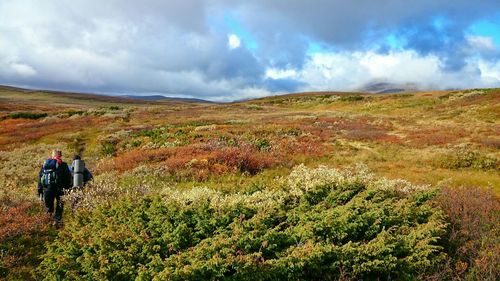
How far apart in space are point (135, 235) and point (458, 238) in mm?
8100

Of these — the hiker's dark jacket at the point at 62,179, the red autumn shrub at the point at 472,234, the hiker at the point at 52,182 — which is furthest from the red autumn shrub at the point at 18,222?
the red autumn shrub at the point at 472,234

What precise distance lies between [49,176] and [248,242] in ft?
27.8

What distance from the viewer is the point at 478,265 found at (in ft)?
28.9

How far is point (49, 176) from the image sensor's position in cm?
1345

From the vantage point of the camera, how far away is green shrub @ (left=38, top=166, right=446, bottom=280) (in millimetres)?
7703

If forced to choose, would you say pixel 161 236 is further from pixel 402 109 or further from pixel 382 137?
pixel 402 109

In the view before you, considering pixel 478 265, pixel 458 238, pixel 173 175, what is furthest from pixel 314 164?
pixel 478 265

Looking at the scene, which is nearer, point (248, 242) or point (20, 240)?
point (248, 242)

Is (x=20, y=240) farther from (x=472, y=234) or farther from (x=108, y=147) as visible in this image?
(x=108, y=147)

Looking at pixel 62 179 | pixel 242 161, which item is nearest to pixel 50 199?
pixel 62 179

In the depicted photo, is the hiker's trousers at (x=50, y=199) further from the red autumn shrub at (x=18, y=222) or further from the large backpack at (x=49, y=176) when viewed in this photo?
the red autumn shrub at (x=18, y=222)

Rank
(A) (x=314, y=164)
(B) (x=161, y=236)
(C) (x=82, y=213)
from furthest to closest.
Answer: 1. (A) (x=314, y=164)
2. (C) (x=82, y=213)
3. (B) (x=161, y=236)

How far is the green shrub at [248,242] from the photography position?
7703 mm

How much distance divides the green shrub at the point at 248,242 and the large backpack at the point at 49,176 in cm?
250
